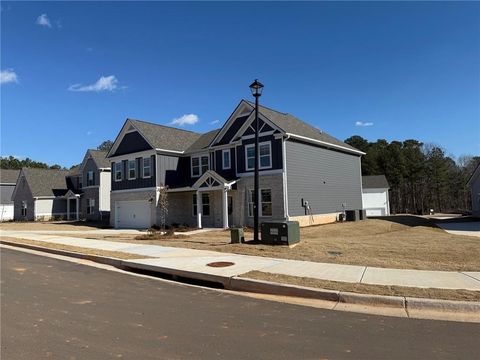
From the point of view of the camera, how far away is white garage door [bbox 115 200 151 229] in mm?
31405

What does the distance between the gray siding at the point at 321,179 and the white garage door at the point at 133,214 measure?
38.5 ft

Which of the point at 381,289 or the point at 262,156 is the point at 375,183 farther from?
the point at 381,289

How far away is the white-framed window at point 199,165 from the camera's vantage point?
1197 inches

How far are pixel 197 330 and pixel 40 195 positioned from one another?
46752mm

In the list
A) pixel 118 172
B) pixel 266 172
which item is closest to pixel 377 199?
pixel 266 172

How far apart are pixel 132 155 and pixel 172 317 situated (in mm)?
26886

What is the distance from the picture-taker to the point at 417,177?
6619cm

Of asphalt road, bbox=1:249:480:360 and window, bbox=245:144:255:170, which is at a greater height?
window, bbox=245:144:255:170

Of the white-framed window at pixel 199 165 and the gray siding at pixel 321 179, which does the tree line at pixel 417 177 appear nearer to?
the gray siding at pixel 321 179

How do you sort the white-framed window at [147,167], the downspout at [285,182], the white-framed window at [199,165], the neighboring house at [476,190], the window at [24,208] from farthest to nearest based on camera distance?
the window at [24,208] < the neighboring house at [476,190] < the white-framed window at [147,167] < the white-framed window at [199,165] < the downspout at [285,182]

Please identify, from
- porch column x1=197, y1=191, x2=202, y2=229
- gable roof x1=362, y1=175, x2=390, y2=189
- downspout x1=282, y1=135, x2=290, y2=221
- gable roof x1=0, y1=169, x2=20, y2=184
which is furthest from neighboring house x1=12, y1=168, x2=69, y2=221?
gable roof x1=362, y1=175, x2=390, y2=189

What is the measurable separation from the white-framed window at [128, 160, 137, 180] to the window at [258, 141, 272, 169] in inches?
447

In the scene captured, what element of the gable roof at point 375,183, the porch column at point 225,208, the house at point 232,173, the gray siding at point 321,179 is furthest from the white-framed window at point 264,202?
the gable roof at point 375,183

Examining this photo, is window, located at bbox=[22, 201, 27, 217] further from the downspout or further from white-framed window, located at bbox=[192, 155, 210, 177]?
the downspout
